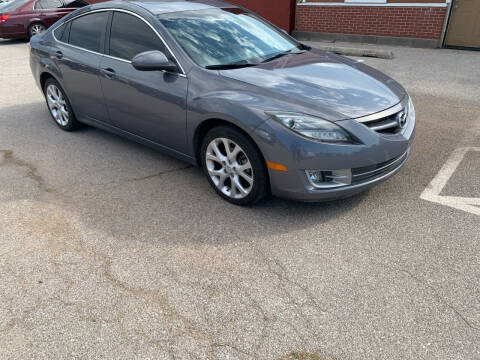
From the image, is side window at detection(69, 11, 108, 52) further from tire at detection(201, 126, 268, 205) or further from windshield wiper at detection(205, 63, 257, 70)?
tire at detection(201, 126, 268, 205)

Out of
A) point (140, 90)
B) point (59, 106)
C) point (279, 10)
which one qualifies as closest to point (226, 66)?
point (140, 90)

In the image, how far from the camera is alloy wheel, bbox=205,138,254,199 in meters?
3.31

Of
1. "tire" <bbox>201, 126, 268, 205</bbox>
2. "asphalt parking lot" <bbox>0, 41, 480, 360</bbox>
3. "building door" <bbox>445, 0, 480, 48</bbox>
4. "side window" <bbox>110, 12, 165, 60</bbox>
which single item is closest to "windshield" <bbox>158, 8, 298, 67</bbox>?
"side window" <bbox>110, 12, 165, 60</bbox>

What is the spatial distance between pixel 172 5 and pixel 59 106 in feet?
7.28

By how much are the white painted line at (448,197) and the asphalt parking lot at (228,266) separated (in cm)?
2

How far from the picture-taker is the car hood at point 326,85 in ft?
10.1

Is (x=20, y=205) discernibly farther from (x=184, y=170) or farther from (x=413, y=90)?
(x=413, y=90)

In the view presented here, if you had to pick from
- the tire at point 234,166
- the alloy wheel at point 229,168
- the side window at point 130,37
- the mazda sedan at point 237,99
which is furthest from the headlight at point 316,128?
the side window at point 130,37

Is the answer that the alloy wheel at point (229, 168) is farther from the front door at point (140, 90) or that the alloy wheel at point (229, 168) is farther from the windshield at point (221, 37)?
the windshield at point (221, 37)

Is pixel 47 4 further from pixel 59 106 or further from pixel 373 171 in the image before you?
pixel 373 171

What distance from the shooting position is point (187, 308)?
244cm

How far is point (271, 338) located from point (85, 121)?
3.83 metres

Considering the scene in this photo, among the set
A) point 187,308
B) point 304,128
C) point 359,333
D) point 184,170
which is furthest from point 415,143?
point 187,308

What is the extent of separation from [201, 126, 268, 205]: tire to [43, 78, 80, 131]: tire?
251cm
